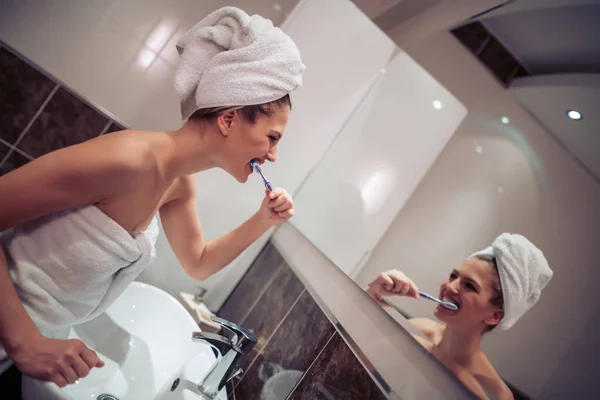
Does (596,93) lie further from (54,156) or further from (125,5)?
(125,5)

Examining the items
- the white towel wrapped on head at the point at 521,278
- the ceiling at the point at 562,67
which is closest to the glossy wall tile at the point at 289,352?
the white towel wrapped on head at the point at 521,278

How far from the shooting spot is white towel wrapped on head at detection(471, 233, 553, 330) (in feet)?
2.14

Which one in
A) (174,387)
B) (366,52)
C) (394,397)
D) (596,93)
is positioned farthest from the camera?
(366,52)

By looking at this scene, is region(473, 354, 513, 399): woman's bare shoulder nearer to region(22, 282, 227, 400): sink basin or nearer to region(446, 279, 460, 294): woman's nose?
region(446, 279, 460, 294): woman's nose

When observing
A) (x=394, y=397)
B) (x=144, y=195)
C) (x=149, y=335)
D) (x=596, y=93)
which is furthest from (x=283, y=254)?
(x=596, y=93)

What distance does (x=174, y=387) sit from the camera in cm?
97

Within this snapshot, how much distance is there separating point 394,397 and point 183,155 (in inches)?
23.9

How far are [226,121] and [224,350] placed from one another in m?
0.53

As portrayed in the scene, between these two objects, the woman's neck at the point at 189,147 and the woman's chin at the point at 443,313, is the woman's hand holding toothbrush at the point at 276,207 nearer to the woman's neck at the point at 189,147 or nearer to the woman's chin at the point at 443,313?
the woman's neck at the point at 189,147


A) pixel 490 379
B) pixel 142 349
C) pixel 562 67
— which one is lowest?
pixel 142 349

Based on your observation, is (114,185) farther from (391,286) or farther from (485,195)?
(485,195)

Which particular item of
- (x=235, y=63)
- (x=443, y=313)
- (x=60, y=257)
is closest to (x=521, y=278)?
(x=443, y=313)

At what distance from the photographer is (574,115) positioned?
0.77 metres

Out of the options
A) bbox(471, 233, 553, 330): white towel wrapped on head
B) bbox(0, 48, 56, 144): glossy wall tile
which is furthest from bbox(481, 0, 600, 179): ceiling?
bbox(0, 48, 56, 144): glossy wall tile
